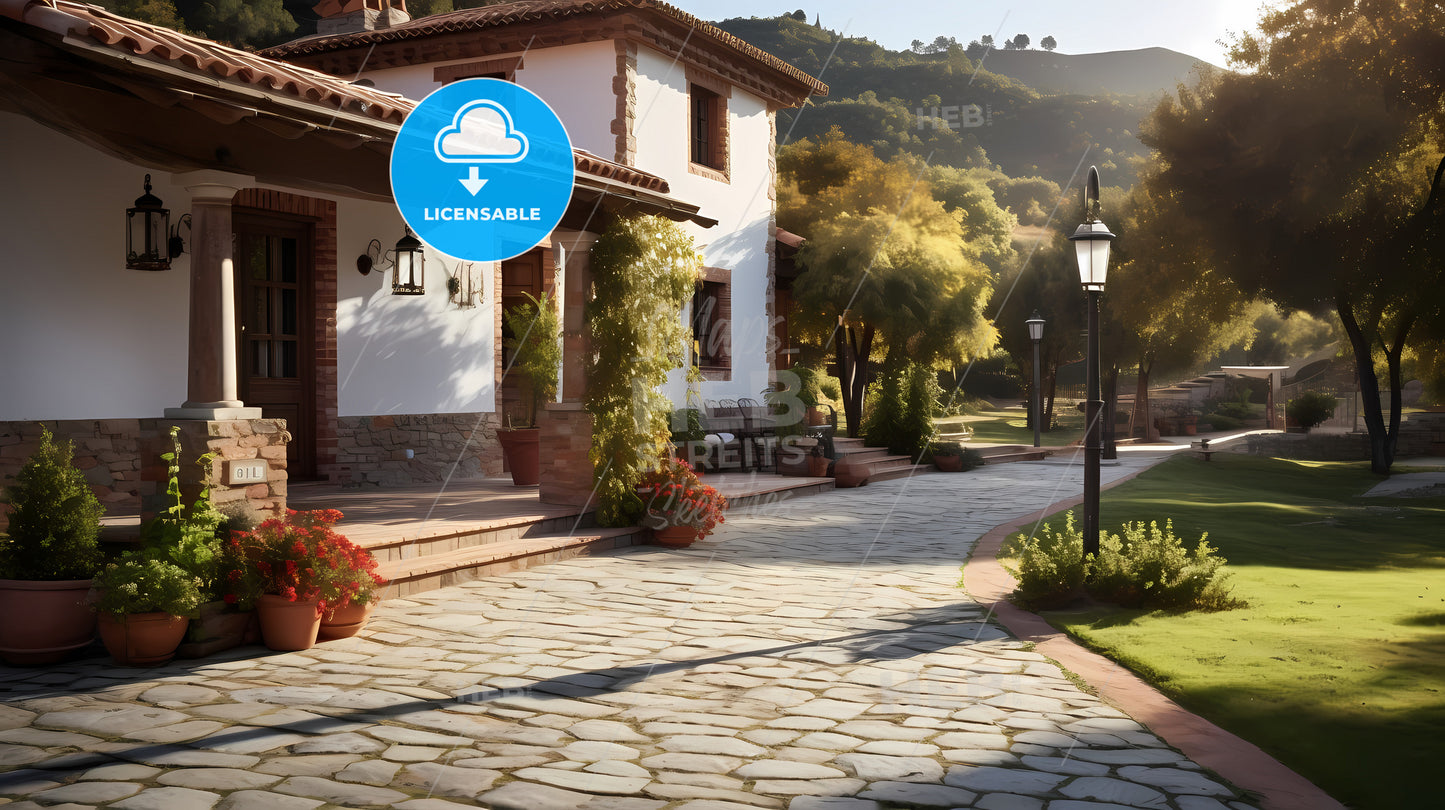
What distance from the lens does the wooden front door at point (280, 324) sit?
410 inches

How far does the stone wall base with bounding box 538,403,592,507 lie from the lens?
9961 millimetres

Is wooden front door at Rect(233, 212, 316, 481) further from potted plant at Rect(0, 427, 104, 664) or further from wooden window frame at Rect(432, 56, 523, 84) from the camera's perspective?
wooden window frame at Rect(432, 56, 523, 84)

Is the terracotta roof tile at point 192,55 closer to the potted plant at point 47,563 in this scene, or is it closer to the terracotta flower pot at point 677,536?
the potted plant at point 47,563

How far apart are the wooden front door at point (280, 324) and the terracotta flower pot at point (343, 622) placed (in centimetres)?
507

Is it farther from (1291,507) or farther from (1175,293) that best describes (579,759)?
(1175,293)

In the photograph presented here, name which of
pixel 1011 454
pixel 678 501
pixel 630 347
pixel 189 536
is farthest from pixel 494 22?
pixel 1011 454

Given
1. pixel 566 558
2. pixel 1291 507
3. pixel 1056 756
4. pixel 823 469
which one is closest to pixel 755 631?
pixel 1056 756

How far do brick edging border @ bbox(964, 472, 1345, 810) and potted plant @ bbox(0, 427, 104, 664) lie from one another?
5.31 metres

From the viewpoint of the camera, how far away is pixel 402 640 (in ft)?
19.4

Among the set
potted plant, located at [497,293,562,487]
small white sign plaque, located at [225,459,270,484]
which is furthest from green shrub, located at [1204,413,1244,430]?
small white sign plaque, located at [225,459,270,484]

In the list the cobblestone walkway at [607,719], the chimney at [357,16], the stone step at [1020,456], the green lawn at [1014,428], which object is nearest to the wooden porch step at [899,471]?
the stone step at [1020,456]

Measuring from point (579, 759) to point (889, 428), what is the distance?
16.4 m

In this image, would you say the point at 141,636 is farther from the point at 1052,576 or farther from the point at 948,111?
the point at 948,111

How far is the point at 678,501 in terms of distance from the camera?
9.72m
